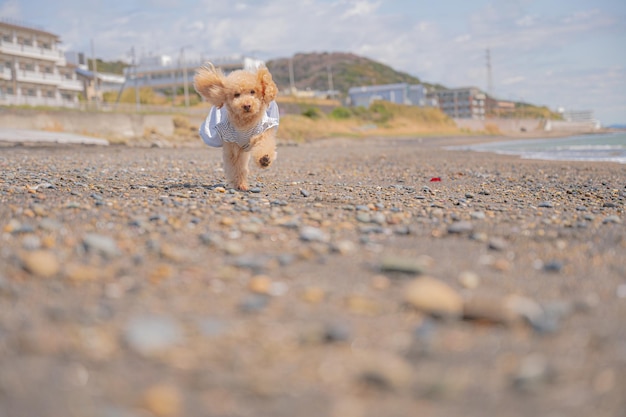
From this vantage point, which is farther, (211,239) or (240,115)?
(240,115)

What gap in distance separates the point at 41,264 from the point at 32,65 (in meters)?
56.1

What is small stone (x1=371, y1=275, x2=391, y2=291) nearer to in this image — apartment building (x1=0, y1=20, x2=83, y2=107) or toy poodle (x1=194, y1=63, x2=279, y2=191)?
toy poodle (x1=194, y1=63, x2=279, y2=191)

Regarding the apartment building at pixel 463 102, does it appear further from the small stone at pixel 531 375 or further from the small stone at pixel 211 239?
the small stone at pixel 531 375

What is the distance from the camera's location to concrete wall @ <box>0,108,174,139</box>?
24.5 m

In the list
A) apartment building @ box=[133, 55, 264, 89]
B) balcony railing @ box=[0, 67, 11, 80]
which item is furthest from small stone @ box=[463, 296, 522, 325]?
apartment building @ box=[133, 55, 264, 89]

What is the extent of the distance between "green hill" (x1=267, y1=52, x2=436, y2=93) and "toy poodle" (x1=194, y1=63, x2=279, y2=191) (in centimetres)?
12487

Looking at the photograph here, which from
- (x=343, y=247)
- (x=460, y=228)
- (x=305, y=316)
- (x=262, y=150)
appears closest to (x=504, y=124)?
(x=262, y=150)

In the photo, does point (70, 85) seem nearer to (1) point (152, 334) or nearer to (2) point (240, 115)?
(2) point (240, 115)

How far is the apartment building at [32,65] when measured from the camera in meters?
48.4

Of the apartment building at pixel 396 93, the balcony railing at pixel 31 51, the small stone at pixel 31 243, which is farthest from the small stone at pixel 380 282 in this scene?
the apartment building at pixel 396 93

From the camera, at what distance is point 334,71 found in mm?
148250

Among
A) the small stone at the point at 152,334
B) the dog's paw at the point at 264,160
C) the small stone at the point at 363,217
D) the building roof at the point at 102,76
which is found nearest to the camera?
the small stone at the point at 152,334

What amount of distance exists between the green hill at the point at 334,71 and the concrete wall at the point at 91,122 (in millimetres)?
101568

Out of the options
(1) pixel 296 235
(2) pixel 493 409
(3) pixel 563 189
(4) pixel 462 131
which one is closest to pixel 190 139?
(3) pixel 563 189
